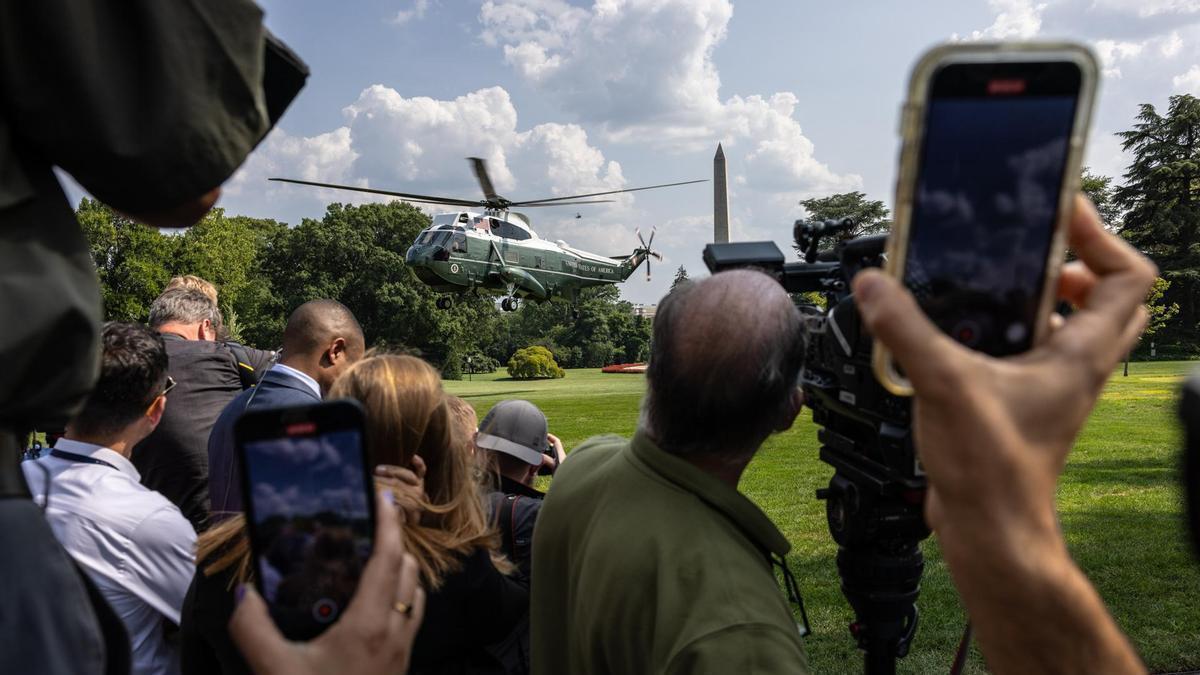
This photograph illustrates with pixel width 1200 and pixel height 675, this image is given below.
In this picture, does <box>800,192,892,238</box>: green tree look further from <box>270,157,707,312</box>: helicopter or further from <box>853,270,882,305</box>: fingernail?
<box>853,270,882,305</box>: fingernail

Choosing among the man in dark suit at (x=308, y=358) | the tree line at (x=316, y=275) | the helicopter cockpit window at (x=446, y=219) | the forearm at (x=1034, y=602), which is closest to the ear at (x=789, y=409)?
the forearm at (x=1034, y=602)

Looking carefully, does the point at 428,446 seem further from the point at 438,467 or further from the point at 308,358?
the point at 308,358

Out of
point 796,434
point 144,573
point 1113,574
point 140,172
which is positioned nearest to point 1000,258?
point 140,172

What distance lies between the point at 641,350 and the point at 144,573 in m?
68.7

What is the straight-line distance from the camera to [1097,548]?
7.87 meters

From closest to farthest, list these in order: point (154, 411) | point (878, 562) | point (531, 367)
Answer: point (878, 562)
point (154, 411)
point (531, 367)

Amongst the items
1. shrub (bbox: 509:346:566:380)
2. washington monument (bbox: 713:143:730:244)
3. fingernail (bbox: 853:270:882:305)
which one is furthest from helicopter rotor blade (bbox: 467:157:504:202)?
fingernail (bbox: 853:270:882:305)

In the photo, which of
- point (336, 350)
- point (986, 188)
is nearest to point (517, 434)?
point (336, 350)

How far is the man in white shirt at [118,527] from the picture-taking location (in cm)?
269

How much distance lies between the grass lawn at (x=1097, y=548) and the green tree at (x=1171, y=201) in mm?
40961

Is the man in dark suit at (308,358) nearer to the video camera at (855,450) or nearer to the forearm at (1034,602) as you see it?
the video camera at (855,450)

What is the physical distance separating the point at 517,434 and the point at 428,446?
5.31 ft

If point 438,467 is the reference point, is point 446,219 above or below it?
above

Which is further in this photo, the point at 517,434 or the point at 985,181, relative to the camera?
the point at 517,434
